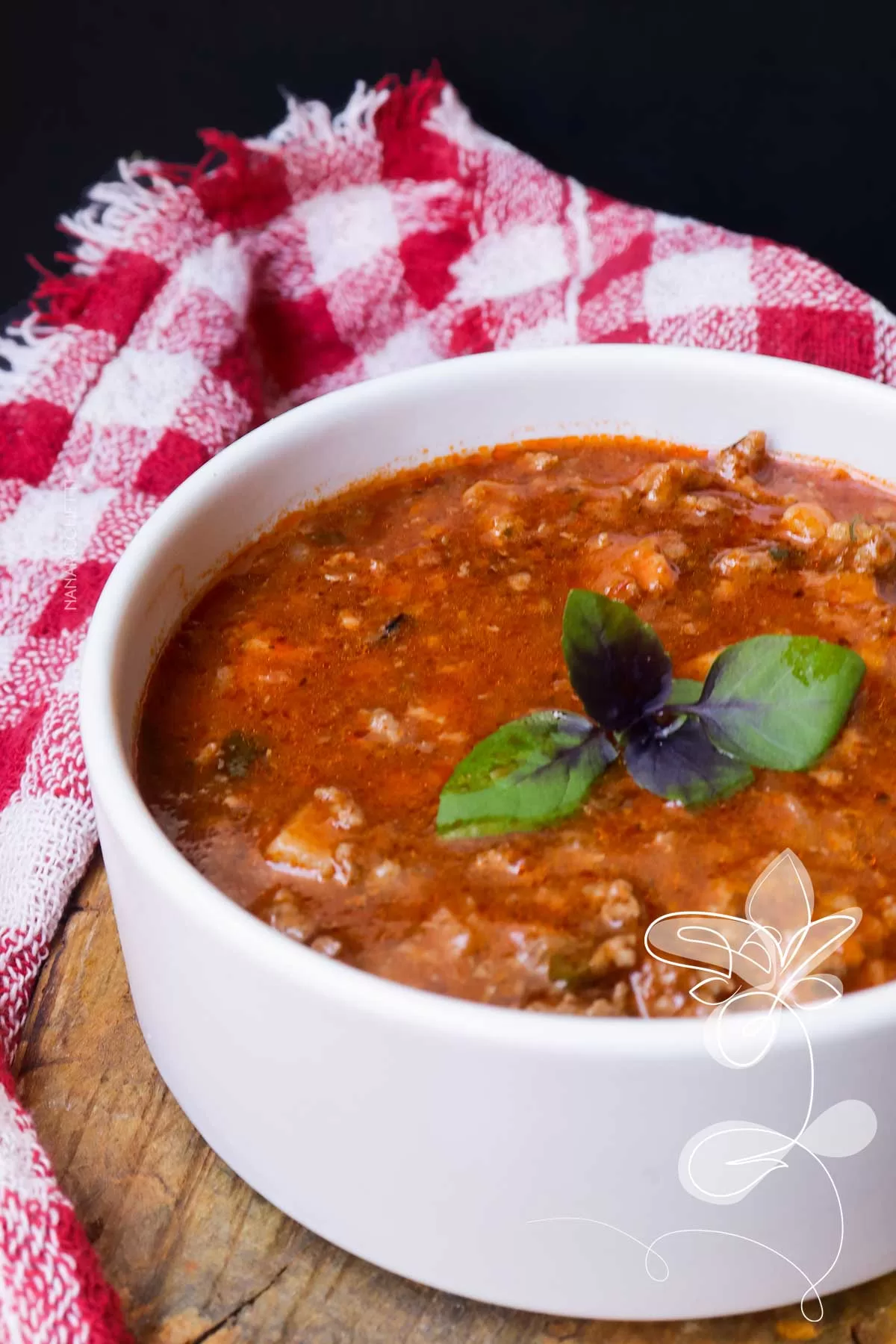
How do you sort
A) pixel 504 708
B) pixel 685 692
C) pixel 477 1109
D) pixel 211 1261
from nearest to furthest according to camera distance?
1. pixel 477 1109
2. pixel 211 1261
3. pixel 685 692
4. pixel 504 708

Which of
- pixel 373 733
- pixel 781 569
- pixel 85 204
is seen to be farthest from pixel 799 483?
pixel 85 204

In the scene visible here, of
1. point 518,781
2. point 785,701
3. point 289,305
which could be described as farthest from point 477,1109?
point 289,305

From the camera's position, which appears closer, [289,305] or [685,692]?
[685,692]

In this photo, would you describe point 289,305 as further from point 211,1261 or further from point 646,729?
point 211,1261

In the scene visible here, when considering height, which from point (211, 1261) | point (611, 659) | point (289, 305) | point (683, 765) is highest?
point (611, 659)

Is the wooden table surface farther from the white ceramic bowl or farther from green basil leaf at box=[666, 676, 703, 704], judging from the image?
green basil leaf at box=[666, 676, 703, 704]

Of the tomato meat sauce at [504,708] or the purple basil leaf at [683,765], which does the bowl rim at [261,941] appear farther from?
the purple basil leaf at [683,765]
